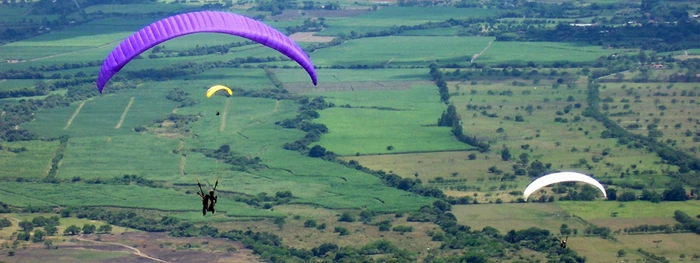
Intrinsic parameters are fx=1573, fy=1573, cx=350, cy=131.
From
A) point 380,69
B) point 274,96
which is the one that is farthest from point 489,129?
point 380,69

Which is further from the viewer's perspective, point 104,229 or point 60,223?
Result: point 60,223

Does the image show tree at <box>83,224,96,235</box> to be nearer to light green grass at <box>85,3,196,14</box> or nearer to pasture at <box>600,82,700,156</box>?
pasture at <box>600,82,700,156</box>

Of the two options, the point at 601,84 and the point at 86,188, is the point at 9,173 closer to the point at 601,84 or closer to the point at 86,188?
the point at 86,188

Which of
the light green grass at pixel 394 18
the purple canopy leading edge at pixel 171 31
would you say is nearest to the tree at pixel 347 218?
the purple canopy leading edge at pixel 171 31

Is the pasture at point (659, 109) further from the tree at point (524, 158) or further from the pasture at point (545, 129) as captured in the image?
the tree at point (524, 158)

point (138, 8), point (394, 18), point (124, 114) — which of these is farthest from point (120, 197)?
point (138, 8)

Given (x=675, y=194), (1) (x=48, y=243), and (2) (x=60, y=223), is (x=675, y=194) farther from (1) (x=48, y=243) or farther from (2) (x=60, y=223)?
(1) (x=48, y=243)
